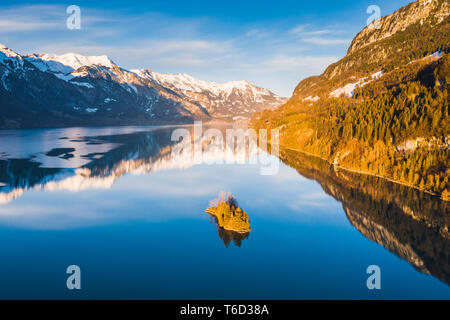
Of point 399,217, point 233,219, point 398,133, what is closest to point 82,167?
point 233,219

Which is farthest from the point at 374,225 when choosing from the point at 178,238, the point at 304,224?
the point at 178,238

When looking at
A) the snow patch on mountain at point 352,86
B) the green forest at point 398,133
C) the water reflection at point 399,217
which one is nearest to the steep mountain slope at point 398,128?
the green forest at point 398,133

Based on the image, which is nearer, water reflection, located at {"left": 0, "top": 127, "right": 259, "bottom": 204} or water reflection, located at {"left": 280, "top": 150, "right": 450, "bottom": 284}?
water reflection, located at {"left": 280, "top": 150, "right": 450, "bottom": 284}

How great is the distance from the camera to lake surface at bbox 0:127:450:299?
2709 centimetres

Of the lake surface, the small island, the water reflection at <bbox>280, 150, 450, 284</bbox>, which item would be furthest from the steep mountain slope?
the small island

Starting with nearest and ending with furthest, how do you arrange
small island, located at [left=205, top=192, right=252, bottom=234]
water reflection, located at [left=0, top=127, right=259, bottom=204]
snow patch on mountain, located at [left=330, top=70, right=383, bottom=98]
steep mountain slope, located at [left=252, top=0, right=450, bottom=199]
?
small island, located at [left=205, top=192, right=252, bottom=234]
steep mountain slope, located at [left=252, top=0, right=450, bottom=199]
water reflection, located at [left=0, top=127, right=259, bottom=204]
snow patch on mountain, located at [left=330, top=70, right=383, bottom=98]

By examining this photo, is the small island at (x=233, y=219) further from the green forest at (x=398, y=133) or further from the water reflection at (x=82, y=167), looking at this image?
the green forest at (x=398, y=133)

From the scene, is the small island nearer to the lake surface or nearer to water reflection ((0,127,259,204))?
the lake surface

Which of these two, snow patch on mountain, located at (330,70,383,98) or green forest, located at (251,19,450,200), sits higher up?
snow patch on mountain, located at (330,70,383,98)

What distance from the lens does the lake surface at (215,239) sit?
88.9 ft

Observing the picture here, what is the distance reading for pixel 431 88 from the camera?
264ft

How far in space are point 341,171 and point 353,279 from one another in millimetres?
50519

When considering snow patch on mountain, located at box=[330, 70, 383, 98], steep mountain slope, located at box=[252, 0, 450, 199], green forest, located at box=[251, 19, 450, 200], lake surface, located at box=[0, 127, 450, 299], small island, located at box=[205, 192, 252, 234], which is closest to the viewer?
lake surface, located at box=[0, 127, 450, 299]
